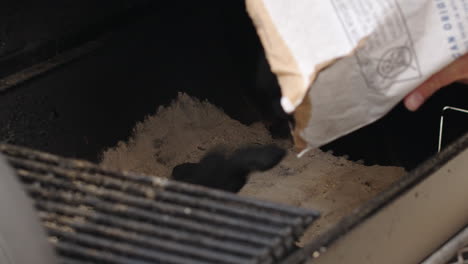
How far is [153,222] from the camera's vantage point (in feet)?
2.04

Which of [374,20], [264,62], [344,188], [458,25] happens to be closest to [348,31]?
[374,20]

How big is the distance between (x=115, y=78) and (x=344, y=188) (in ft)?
1.81

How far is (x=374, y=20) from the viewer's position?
2.47ft

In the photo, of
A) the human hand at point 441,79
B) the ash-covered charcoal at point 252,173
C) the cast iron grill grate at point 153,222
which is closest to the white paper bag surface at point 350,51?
the human hand at point 441,79

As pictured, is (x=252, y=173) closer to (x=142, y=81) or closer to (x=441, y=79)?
(x=142, y=81)

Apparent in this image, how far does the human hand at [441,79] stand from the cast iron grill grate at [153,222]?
0.35 metres

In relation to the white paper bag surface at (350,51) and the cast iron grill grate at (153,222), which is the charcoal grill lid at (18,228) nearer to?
the cast iron grill grate at (153,222)

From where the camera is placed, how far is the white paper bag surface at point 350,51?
0.74 m

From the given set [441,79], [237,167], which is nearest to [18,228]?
[237,167]

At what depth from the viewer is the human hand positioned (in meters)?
0.84

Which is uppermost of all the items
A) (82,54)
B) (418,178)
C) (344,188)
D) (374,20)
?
(82,54)

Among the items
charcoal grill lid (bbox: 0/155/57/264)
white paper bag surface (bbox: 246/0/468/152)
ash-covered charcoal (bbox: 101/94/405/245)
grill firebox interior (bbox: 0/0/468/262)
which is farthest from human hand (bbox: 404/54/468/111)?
charcoal grill lid (bbox: 0/155/57/264)

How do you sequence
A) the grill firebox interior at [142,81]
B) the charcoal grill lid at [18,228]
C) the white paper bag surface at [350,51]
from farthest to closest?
1. the grill firebox interior at [142,81]
2. the white paper bag surface at [350,51]
3. the charcoal grill lid at [18,228]

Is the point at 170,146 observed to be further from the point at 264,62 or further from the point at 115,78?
the point at 264,62
